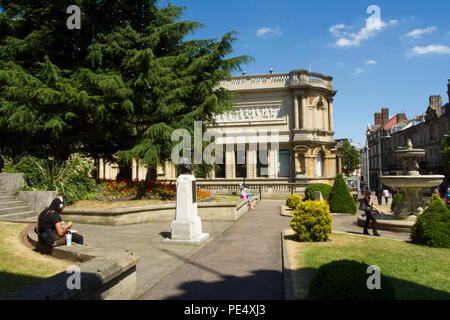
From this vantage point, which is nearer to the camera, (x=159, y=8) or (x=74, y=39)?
(x=74, y=39)

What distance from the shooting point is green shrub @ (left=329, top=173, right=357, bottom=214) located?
54.9ft

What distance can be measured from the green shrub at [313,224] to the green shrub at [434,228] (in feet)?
8.24

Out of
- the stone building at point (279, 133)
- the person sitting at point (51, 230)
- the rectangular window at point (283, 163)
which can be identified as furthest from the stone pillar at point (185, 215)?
the rectangular window at point (283, 163)

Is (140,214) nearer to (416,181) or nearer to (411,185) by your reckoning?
(411,185)

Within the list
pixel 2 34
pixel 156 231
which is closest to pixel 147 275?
pixel 156 231

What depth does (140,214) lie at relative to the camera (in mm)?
12648

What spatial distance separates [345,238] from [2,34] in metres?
20.2

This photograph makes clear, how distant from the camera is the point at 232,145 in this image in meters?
34.7

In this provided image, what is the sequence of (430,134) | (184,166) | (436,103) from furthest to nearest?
1. (436,103)
2. (430,134)
3. (184,166)

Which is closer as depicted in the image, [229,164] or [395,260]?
[395,260]

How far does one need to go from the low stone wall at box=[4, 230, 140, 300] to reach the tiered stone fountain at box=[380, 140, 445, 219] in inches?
464

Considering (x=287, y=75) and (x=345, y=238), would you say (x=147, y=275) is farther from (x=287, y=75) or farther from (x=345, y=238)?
(x=287, y=75)

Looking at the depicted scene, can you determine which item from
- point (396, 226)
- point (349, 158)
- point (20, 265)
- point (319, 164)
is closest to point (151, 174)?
point (20, 265)

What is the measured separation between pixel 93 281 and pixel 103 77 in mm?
12430
